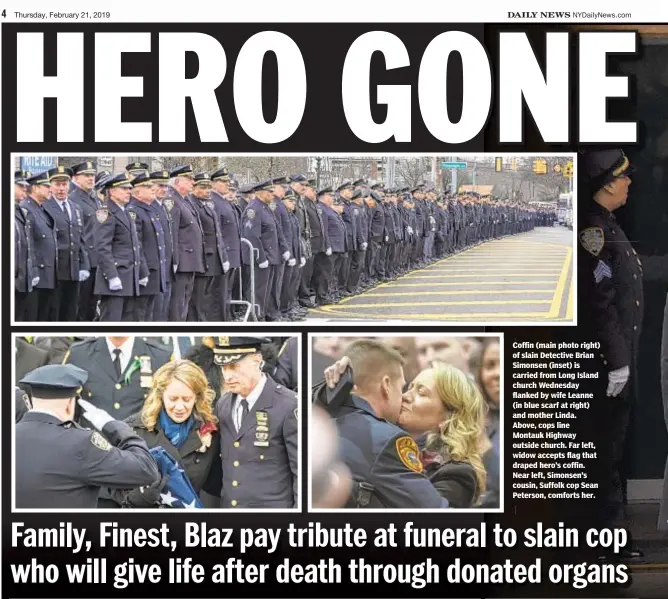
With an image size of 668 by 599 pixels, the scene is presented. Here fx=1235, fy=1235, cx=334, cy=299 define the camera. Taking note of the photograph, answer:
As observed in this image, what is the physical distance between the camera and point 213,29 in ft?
20.8

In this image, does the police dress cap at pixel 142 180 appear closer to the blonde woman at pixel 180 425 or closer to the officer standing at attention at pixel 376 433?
the blonde woman at pixel 180 425

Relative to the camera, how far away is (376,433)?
638cm

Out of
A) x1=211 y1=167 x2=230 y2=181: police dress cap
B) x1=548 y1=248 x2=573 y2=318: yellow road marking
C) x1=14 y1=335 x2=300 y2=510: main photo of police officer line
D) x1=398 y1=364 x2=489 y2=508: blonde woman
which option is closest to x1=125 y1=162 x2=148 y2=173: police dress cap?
x1=211 y1=167 x2=230 y2=181: police dress cap

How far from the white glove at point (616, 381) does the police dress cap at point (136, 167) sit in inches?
104


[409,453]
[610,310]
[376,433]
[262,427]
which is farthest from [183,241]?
[610,310]

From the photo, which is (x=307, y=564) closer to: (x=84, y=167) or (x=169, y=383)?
(x=169, y=383)

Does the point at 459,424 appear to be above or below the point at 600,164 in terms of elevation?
below

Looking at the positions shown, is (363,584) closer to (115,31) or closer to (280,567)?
(280,567)

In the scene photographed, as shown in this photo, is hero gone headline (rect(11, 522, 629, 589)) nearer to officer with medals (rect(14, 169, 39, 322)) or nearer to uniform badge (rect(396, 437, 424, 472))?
uniform badge (rect(396, 437, 424, 472))

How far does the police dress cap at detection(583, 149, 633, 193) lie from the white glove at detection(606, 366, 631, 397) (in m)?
0.94

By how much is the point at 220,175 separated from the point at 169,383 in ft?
3.64

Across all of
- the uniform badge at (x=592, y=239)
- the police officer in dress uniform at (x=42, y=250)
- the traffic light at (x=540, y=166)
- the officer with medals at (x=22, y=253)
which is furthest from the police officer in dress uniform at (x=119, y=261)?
the uniform badge at (x=592, y=239)

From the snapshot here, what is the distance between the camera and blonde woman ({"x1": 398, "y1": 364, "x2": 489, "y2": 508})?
638cm

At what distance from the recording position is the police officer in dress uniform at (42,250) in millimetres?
6336
